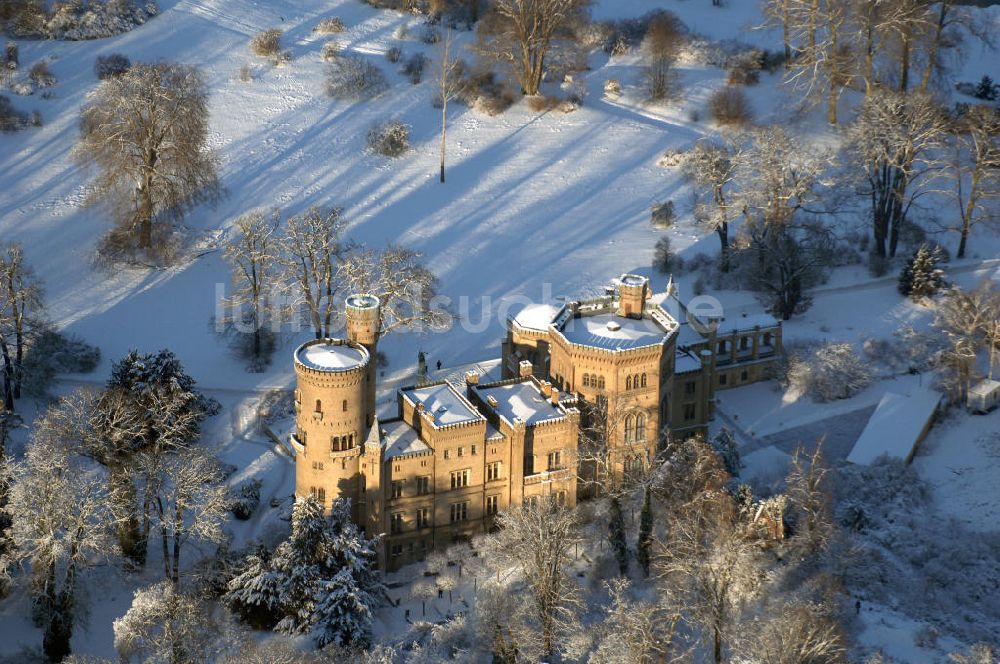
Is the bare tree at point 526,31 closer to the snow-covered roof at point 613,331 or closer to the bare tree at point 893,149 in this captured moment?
the bare tree at point 893,149

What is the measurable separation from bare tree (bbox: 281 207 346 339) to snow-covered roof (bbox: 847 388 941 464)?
34315mm

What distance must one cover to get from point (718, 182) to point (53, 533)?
5494 cm

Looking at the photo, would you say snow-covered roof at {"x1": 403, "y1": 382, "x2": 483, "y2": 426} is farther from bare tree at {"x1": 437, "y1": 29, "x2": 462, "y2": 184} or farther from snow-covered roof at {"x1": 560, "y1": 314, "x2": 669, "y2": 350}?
bare tree at {"x1": 437, "y1": 29, "x2": 462, "y2": 184}

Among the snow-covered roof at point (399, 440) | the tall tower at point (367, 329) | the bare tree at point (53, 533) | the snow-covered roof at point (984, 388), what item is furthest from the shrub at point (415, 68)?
the bare tree at point (53, 533)

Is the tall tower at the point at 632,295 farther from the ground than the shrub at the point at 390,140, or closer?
farther from the ground

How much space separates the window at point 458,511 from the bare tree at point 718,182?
34528 millimetres

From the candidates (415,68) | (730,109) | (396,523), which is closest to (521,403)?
(396,523)

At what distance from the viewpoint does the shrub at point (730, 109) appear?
12369 centimetres

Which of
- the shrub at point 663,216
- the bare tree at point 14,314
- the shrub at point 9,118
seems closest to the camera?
the bare tree at point 14,314

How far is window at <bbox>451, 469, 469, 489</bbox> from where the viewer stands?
82.3m

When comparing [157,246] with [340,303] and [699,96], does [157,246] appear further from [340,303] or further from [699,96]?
[699,96]

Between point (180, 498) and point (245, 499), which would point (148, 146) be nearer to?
point (245, 499)

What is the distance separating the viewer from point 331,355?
7975cm

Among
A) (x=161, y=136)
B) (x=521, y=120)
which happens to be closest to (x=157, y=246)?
(x=161, y=136)
